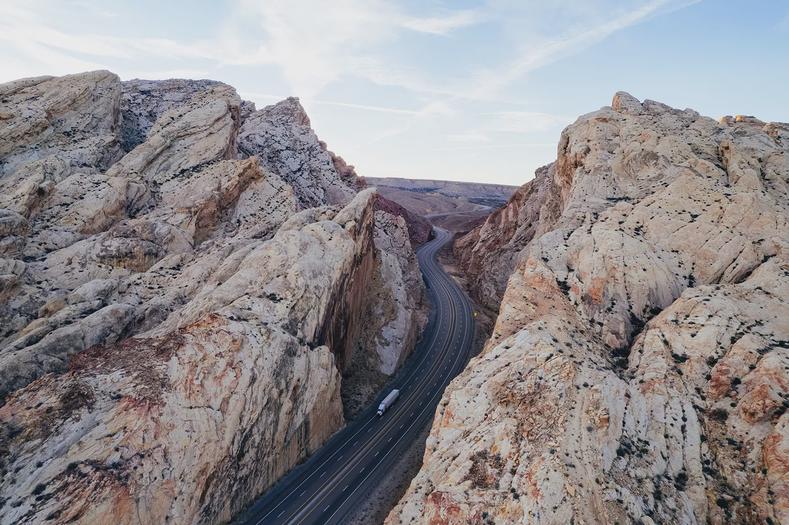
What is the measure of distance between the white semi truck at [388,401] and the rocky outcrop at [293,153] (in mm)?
37463

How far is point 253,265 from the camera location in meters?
43.7

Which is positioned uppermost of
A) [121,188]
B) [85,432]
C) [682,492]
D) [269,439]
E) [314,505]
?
[121,188]

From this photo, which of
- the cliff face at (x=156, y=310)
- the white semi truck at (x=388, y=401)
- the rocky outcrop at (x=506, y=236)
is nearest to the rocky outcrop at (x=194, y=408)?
the cliff face at (x=156, y=310)

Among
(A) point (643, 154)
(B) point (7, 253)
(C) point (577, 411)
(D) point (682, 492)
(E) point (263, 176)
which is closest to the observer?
(D) point (682, 492)

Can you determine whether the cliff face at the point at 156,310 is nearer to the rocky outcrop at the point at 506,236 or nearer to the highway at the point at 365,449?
the highway at the point at 365,449

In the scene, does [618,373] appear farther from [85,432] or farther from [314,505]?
[85,432]

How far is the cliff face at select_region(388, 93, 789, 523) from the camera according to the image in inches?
882

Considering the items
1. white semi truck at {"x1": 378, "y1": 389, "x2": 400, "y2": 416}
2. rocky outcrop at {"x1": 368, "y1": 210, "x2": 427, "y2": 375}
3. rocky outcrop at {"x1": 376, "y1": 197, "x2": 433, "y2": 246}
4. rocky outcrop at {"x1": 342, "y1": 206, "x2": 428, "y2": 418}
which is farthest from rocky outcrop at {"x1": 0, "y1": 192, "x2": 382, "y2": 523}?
rocky outcrop at {"x1": 376, "y1": 197, "x2": 433, "y2": 246}

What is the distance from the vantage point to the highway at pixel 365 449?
1384 inches

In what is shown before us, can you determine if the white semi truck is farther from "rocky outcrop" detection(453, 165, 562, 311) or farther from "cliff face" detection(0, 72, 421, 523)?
"rocky outcrop" detection(453, 165, 562, 311)

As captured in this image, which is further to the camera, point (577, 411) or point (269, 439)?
point (269, 439)

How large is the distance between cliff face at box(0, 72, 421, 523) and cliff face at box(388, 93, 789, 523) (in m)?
15.2

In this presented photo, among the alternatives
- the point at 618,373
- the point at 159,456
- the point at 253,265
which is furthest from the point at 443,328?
the point at 159,456

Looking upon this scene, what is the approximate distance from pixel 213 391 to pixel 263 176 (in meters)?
38.0
